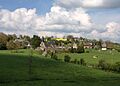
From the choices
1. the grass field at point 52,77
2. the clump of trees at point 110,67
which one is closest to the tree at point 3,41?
the clump of trees at point 110,67

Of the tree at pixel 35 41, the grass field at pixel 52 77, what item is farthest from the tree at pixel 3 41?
the grass field at pixel 52 77

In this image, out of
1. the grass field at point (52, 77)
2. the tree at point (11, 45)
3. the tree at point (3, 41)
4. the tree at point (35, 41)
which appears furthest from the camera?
the tree at point (35, 41)

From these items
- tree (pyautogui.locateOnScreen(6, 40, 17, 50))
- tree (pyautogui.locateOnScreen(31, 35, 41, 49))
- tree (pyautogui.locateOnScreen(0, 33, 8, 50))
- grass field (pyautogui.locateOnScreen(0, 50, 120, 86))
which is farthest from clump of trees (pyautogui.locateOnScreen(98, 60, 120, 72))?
tree (pyautogui.locateOnScreen(31, 35, 41, 49))

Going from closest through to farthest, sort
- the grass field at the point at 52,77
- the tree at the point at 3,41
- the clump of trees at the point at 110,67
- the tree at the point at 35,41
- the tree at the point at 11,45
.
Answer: the grass field at the point at 52,77, the clump of trees at the point at 110,67, the tree at the point at 3,41, the tree at the point at 11,45, the tree at the point at 35,41

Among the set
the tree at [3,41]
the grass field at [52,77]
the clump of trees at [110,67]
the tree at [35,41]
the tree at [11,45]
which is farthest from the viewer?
the tree at [35,41]

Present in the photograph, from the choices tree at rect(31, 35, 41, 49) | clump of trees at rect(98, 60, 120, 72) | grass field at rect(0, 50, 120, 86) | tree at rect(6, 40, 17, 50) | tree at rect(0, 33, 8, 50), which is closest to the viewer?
grass field at rect(0, 50, 120, 86)

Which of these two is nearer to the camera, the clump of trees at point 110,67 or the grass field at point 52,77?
the grass field at point 52,77

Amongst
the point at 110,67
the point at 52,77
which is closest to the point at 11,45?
the point at 110,67

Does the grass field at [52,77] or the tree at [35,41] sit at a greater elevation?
the tree at [35,41]

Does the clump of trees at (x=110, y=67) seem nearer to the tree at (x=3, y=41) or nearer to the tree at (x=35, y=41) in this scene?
the tree at (x=3, y=41)

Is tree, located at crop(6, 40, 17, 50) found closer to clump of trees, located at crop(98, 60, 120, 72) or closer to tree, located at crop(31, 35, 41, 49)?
tree, located at crop(31, 35, 41, 49)

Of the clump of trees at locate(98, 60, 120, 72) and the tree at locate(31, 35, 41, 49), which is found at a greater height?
the tree at locate(31, 35, 41, 49)

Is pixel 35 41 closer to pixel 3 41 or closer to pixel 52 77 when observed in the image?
pixel 3 41

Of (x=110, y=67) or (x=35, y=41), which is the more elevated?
(x=35, y=41)
